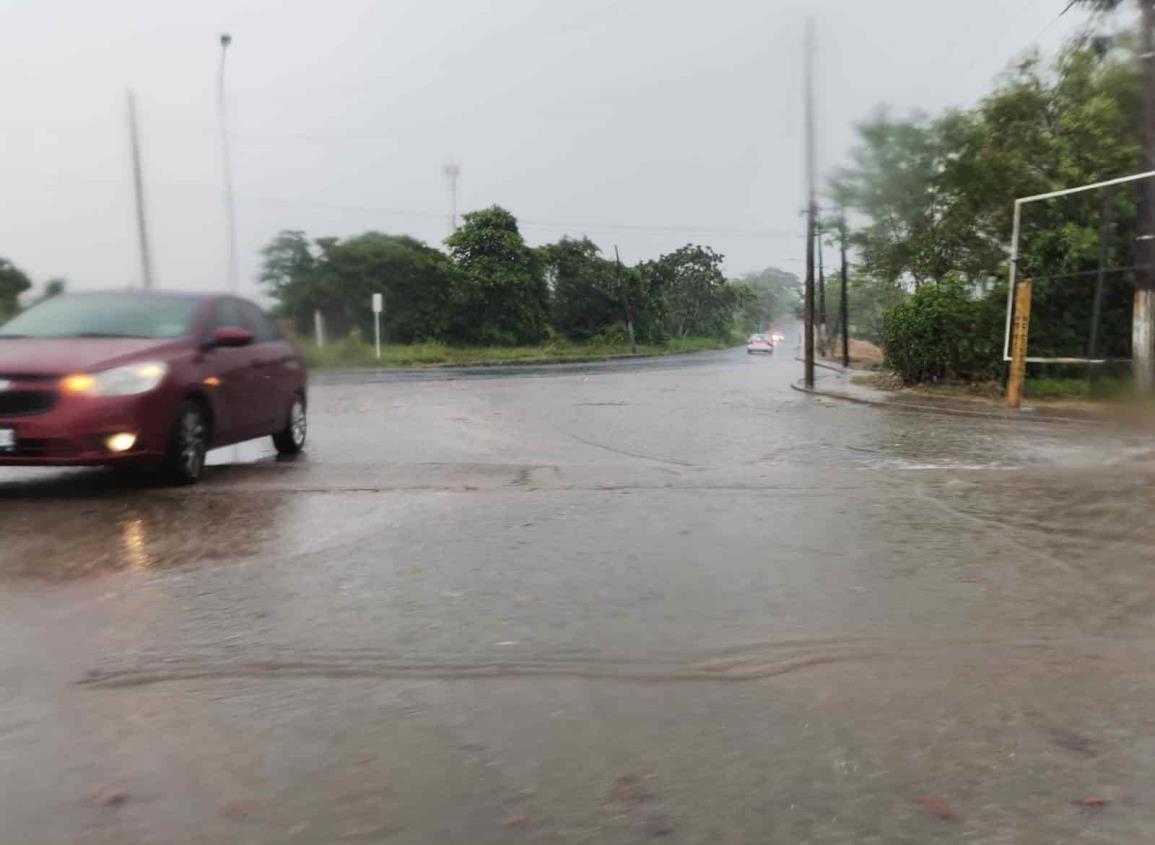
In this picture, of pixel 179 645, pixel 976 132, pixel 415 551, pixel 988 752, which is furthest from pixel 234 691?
pixel 976 132

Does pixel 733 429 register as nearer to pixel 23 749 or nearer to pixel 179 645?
pixel 179 645

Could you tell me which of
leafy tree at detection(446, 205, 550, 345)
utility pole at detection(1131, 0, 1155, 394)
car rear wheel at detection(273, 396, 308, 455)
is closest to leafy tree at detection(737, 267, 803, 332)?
leafy tree at detection(446, 205, 550, 345)

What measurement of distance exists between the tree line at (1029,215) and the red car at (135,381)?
1383 centimetres

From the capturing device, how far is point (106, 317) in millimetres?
8234

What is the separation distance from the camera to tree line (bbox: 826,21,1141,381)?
689 inches

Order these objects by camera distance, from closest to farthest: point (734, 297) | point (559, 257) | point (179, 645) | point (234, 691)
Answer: point (234, 691) → point (179, 645) → point (559, 257) → point (734, 297)

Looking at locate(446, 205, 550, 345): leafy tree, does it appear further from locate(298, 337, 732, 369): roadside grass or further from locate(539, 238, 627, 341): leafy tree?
locate(539, 238, 627, 341): leafy tree

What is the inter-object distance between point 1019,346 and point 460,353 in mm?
31575

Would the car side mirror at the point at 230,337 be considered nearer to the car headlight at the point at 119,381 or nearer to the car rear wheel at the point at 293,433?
the car headlight at the point at 119,381

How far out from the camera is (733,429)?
45.1 feet

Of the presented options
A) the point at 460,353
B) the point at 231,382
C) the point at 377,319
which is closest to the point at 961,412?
the point at 231,382

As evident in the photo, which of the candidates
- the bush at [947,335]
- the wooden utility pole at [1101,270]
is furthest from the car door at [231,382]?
the bush at [947,335]

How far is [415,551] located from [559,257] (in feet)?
184

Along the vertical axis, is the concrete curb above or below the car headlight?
below
